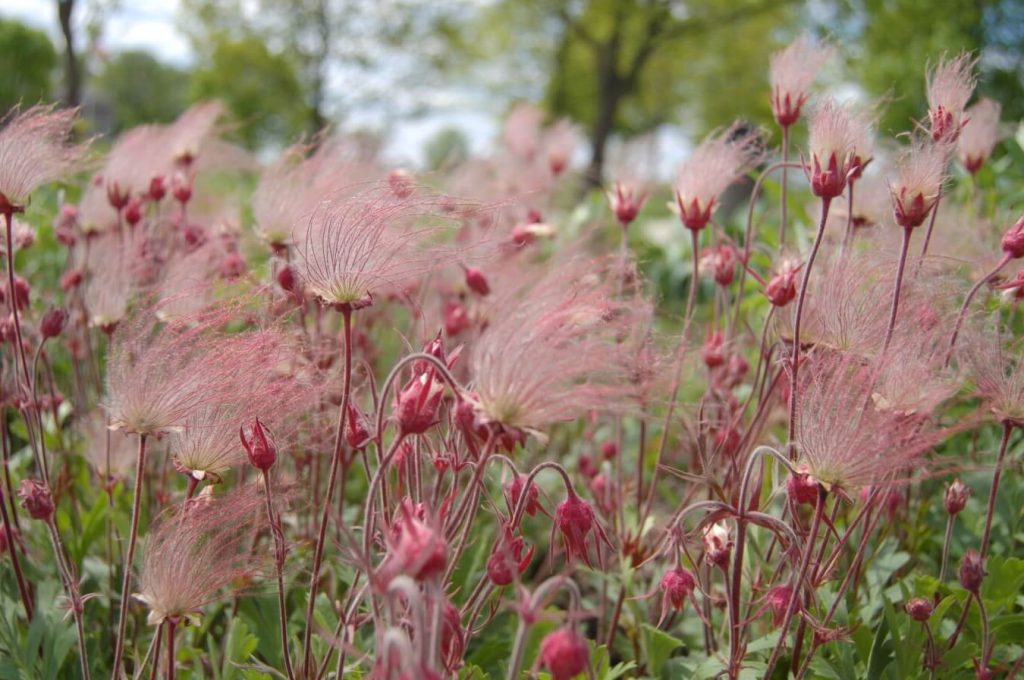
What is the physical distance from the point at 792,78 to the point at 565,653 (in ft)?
5.72

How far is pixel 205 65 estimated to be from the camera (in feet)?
97.0

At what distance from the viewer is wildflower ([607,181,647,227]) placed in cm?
254

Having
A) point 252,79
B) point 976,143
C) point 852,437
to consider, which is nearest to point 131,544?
point 852,437

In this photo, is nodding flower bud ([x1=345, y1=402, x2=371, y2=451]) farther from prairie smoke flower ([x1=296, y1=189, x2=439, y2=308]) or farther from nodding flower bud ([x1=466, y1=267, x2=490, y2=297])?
nodding flower bud ([x1=466, y1=267, x2=490, y2=297])

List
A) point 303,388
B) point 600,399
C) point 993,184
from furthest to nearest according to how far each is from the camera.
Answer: point 993,184, point 303,388, point 600,399

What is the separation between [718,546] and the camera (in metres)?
1.63

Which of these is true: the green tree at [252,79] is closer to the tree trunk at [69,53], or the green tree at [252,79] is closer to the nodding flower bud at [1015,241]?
the tree trunk at [69,53]

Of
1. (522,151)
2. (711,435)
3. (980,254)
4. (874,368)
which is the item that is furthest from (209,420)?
(522,151)

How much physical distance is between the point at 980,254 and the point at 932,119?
0.81 metres

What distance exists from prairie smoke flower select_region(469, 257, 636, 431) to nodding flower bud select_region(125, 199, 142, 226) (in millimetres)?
1772

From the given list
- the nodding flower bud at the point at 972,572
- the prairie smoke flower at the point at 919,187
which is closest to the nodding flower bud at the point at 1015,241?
the prairie smoke flower at the point at 919,187

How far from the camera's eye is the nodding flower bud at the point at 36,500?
5.50 ft

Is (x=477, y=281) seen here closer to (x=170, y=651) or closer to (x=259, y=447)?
(x=259, y=447)

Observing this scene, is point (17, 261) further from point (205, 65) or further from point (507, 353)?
point (205, 65)
